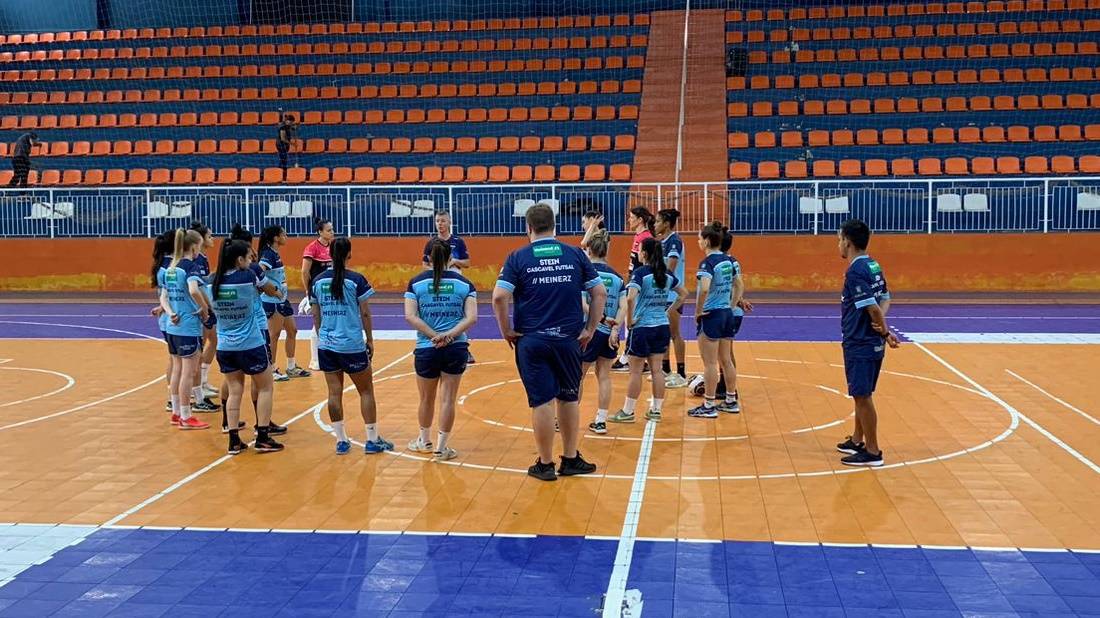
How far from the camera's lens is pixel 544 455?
7.89m

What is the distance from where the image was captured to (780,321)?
58.1 feet

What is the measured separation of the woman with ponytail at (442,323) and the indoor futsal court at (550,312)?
30 millimetres

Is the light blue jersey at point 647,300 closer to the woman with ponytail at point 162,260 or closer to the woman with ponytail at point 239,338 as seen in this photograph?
the woman with ponytail at point 239,338

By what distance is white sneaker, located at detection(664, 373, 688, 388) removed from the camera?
1188 centimetres

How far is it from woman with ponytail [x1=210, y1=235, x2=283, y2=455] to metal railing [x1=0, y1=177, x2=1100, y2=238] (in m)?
12.9

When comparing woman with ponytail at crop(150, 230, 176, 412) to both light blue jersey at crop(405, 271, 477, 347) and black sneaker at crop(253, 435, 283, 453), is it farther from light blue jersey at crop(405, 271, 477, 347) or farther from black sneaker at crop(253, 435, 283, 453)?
light blue jersey at crop(405, 271, 477, 347)

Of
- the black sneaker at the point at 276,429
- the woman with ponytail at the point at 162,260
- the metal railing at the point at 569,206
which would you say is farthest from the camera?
the metal railing at the point at 569,206

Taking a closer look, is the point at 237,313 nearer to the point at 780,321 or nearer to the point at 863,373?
the point at 863,373

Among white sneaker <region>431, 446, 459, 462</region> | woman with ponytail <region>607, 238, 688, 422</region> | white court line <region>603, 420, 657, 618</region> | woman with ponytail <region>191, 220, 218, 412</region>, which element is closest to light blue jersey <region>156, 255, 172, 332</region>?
woman with ponytail <region>191, 220, 218, 412</region>

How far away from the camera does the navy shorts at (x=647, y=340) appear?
31.7 ft

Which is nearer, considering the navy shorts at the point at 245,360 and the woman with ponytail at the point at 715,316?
the navy shorts at the point at 245,360

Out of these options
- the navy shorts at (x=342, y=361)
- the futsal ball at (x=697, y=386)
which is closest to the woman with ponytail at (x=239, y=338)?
the navy shorts at (x=342, y=361)

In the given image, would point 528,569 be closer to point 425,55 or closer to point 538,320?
point 538,320

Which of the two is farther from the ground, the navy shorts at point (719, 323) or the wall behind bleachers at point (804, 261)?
the wall behind bleachers at point (804, 261)
